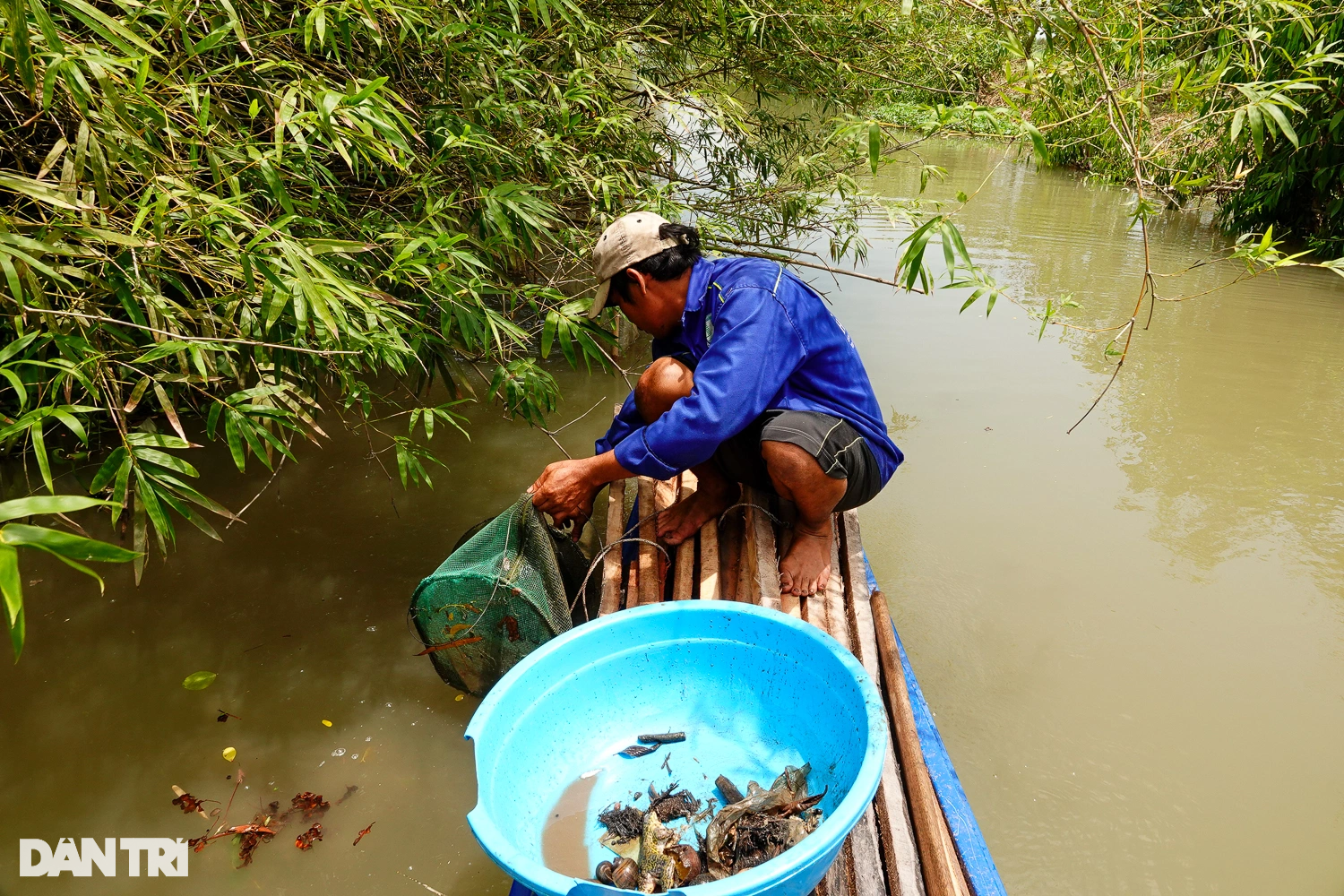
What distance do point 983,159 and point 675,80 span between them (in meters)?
11.4

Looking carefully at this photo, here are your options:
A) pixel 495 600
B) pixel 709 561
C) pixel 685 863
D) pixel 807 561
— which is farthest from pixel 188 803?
pixel 807 561

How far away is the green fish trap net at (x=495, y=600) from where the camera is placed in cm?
214

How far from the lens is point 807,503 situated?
2213 millimetres

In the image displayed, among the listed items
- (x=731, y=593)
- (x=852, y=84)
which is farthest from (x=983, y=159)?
(x=731, y=593)

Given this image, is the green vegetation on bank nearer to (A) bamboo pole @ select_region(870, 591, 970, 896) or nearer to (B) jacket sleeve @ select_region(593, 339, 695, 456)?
(B) jacket sleeve @ select_region(593, 339, 695, 456)

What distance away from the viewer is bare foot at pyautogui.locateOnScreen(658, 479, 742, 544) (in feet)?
8.40

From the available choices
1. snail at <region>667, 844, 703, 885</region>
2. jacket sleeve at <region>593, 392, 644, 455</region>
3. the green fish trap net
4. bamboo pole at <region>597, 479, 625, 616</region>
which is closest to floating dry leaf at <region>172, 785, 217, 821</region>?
the green fish trap net

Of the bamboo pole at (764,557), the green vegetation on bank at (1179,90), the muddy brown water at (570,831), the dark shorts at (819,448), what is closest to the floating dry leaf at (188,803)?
the muddy brown water at (570,831)

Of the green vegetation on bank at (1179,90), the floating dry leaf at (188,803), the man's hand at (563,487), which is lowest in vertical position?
the floating dry leaf at (188,803)

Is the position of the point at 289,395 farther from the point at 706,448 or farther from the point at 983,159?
the point at 983,159

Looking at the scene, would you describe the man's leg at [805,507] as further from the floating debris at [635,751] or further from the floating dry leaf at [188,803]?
the floating dry leaf at [188,803]

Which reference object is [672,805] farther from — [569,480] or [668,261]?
[668,261]

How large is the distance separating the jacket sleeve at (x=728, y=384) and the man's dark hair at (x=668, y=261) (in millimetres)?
195

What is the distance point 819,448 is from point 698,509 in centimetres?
60
